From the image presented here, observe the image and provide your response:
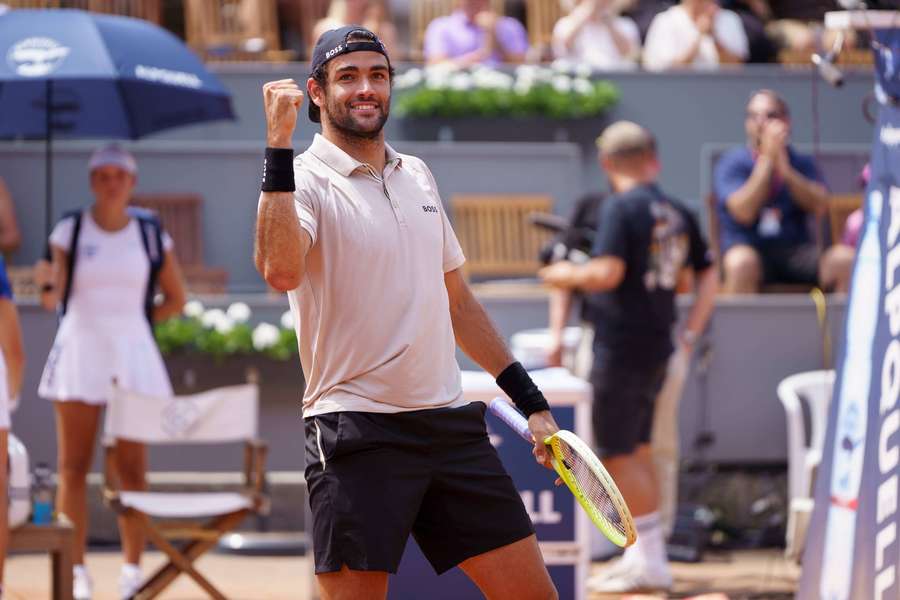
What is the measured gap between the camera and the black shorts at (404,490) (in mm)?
3729

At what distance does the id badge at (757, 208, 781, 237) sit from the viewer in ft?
32.4

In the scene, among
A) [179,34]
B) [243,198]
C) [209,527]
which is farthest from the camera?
[179,34]

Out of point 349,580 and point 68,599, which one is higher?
point 349,580

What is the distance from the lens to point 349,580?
3.72 m

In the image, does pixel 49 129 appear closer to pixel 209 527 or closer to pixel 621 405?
pixel 209 527

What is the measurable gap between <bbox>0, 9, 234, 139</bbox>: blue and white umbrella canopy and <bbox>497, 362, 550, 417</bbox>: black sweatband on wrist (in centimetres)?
325

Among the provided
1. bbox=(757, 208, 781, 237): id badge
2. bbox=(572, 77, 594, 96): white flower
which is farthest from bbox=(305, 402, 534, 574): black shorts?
bbox=(572, 77, 594, 96): white flower

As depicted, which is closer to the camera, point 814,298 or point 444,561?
point 444,561

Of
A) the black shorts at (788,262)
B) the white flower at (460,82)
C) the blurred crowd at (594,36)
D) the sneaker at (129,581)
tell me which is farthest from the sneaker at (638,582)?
the blurred crowd at (594,36)

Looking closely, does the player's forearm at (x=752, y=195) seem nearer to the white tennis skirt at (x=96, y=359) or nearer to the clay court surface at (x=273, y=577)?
the clay court surface at (x=273, y=577)

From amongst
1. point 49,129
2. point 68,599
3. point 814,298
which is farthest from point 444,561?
point 814,298

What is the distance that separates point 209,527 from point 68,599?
1097 mm

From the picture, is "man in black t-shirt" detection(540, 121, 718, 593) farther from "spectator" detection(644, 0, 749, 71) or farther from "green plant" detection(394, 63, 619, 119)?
"spectator" detection(644, 0, 749, 71)

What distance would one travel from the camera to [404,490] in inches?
149
